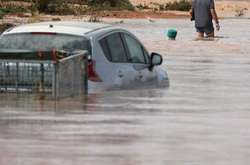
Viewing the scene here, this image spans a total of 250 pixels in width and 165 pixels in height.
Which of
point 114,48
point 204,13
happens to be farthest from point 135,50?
point 204,13

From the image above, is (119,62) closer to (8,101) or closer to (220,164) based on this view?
(8,101)

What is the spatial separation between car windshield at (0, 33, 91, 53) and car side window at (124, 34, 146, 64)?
1393mm

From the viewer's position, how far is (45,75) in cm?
1423

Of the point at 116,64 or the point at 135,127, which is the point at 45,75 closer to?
the point at 116,64

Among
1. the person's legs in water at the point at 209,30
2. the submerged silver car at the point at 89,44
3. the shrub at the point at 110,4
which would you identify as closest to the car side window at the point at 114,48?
the submerged silver car at the point at 89,44

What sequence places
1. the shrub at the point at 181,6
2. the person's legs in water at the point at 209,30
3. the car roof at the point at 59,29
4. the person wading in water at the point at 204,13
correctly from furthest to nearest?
the shrub at the point at 181,6 → the person's legs in water at the point at 209,30 → the person wading in water at the point at 204,13 → the car roof at the point at 59,29

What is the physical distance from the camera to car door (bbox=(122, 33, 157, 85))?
1591 centimetres

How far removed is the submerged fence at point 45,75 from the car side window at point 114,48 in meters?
0.59

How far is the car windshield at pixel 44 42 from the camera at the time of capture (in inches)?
574

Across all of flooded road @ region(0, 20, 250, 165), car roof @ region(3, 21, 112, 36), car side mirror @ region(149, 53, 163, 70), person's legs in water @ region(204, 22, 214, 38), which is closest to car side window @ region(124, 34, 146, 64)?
car side mirror @ region(149, 53, 163, 70)

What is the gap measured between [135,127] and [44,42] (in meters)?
3.27

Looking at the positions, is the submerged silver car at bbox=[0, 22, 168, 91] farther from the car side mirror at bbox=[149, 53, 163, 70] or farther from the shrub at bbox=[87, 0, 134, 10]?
the shrub at bbox=[87, 0, 134, 10]

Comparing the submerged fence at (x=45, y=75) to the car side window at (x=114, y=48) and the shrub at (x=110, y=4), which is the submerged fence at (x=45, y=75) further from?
the shrub at (x=110, y=4)

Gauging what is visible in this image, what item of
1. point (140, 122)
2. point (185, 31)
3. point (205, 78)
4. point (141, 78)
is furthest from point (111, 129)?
point (185, 31)
